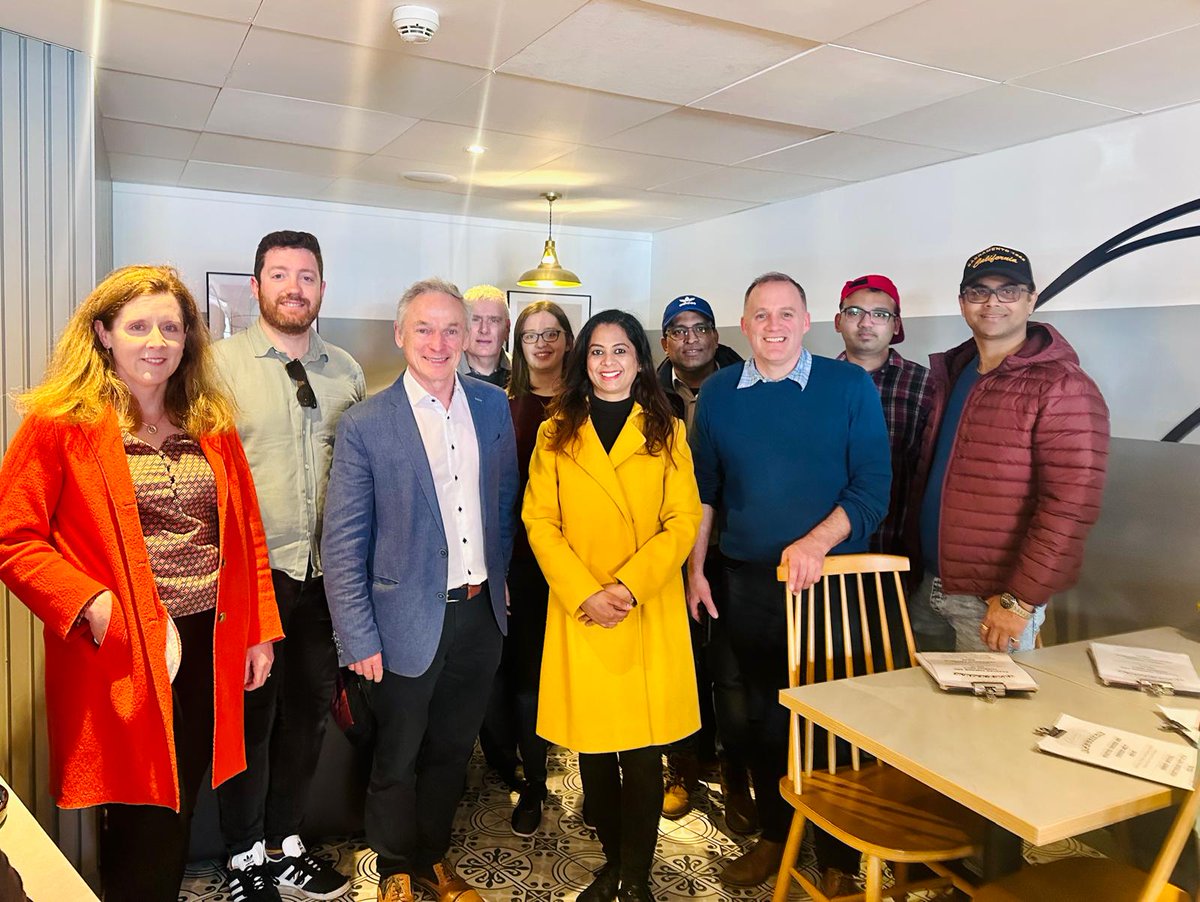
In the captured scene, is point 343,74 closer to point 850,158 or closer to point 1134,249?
point 850,158

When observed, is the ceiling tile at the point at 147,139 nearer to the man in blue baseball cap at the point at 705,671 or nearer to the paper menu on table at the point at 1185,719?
the man in blue baseball cap at the point at 705,671

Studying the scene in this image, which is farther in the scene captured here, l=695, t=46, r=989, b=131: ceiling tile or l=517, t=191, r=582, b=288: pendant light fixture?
l=517, t=191, r=582, b=288: pendant light fixture

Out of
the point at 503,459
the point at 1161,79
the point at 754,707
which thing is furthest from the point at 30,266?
the point at 1161,79

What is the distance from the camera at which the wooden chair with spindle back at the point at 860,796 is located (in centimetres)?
181

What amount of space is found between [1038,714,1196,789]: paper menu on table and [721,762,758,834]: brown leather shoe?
50.9 inches

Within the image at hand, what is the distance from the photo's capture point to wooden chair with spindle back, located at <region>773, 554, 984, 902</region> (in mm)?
1813

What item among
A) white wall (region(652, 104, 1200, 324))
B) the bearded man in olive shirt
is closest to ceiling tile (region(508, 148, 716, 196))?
white wall (region(652, 104, 1200, 324))

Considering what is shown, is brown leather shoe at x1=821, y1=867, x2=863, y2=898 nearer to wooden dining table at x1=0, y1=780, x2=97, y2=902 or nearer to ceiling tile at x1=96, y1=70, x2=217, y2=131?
wooden dining table at x1=0, y1=780, x2=97, y2=902

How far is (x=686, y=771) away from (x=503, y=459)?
148 cm

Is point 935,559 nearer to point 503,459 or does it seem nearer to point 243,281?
point 503,459

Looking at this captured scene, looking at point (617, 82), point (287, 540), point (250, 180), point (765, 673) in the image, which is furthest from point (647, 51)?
point (250, 180)

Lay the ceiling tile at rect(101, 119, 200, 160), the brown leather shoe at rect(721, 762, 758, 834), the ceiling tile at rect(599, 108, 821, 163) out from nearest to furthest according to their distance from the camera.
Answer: the brown leather shoe at rect(721, 762, 758, 834)
the ceiling tile at rect(599, 108, 821, 163)
the ceiling tile at rect(101, 119, 200, 160)

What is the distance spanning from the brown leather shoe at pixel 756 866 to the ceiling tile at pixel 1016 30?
2354 millimetres

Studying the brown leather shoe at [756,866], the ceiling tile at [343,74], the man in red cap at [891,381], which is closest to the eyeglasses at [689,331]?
the man in red cap at [891,381]
